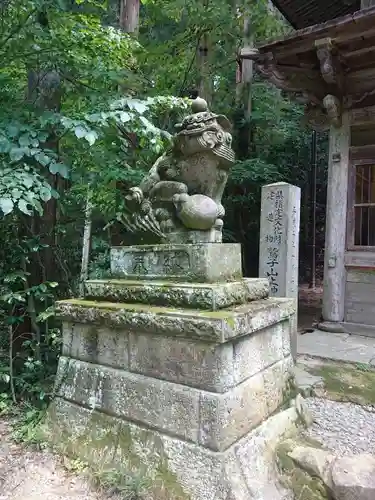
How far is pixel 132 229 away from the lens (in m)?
2.76

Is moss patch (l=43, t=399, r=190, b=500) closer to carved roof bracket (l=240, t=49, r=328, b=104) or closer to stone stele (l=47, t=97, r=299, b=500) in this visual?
stone stele (l=47, t=97, r=299, b=500)

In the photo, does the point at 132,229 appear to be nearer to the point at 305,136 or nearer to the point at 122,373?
the point at 122,373

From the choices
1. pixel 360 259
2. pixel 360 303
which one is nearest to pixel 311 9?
pixel 360 259

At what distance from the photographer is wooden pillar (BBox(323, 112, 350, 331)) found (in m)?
5.84

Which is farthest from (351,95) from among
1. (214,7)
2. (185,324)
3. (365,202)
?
(185,324)

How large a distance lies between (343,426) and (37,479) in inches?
85.0

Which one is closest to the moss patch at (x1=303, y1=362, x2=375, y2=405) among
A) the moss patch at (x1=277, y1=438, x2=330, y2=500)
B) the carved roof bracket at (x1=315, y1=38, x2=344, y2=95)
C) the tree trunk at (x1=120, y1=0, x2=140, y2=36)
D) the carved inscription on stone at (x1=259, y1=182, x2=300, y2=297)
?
the carved inscription on stone at (x1=259, y1=182, x2=300, y2=297)

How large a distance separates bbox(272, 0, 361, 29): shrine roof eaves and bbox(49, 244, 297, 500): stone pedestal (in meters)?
6.75

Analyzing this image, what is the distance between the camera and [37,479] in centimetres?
231

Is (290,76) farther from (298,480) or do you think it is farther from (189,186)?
(298,480)

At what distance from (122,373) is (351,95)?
554 centimetres

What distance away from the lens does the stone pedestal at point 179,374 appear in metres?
1.97

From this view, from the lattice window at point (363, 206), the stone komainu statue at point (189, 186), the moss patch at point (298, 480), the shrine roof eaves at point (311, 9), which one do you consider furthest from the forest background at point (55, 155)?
the lattice window at point (363, 206)

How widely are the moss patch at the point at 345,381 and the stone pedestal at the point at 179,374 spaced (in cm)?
99
